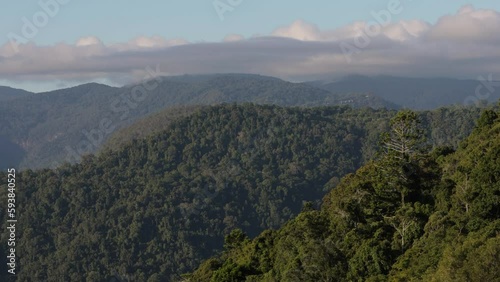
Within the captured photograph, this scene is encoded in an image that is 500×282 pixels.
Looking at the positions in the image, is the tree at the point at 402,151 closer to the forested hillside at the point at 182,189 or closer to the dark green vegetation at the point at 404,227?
the dark green vegetation at the point at 404,227

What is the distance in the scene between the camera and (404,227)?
3366 cm

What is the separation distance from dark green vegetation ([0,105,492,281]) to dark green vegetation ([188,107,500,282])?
225 feet

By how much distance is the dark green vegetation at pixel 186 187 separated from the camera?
111125 mm

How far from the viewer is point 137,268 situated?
357 feet

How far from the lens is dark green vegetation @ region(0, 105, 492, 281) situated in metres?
111

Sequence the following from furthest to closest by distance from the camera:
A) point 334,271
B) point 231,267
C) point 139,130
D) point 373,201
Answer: point 139,130 → point 231,267 → point 373,201 → point 334,271

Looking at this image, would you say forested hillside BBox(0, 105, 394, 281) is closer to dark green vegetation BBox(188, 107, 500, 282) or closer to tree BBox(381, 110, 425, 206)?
dark green vegetation BBox(188, 107, 500, 282)

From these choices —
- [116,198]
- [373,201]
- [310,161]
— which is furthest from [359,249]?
[310,161]

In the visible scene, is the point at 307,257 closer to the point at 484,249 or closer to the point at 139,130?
the point at 484,249

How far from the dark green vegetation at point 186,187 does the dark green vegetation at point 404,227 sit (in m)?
68.6

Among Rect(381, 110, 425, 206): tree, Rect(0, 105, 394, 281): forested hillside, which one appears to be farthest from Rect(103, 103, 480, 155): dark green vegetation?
Rect(381, 110, 425, 206): tree

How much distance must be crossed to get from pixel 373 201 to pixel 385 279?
30.9ft

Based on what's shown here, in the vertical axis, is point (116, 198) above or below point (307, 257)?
below

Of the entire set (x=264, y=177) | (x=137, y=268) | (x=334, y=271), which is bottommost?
(x=137, y=268)
